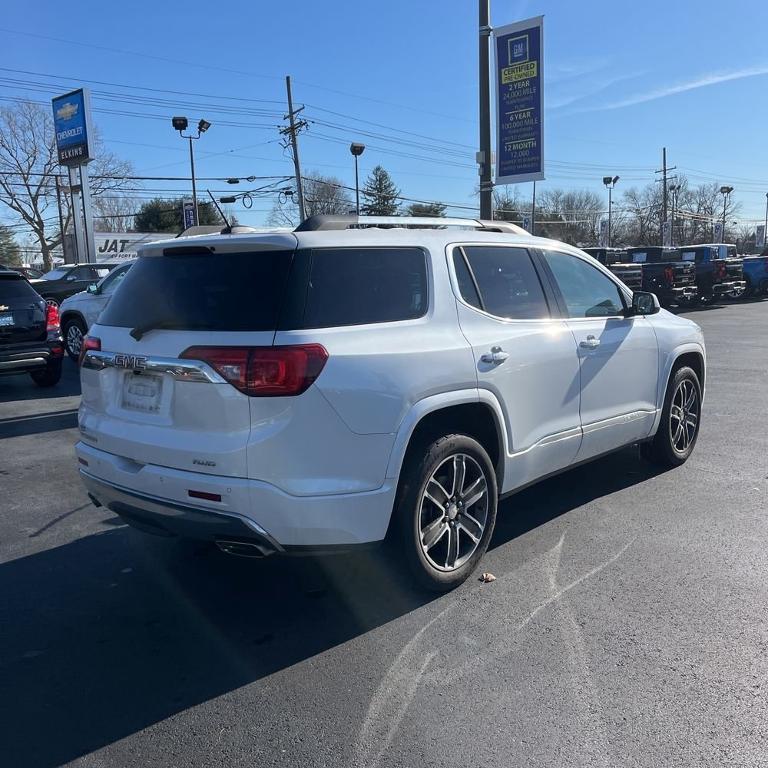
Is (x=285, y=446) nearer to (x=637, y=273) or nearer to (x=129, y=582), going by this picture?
(x=129, y=582)

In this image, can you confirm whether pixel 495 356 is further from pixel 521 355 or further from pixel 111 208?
pixel 111 208

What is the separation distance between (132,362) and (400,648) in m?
1.89

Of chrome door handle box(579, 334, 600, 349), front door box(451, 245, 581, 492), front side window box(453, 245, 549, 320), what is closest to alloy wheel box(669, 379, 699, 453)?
chrome door handle box(579, 334, 600, 349)

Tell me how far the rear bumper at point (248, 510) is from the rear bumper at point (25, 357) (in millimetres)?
6779

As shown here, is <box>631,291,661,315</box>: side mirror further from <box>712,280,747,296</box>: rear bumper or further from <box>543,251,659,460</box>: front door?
<box>712,280,747,296</box>: rear bumper

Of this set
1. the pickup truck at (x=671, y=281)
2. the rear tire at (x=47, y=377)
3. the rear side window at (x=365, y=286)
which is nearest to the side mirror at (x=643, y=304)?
the rear side window at (x=365, y=286)

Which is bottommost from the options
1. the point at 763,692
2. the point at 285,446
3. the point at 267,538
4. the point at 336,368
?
the point at 763,692

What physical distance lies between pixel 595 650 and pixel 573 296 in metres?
2.49

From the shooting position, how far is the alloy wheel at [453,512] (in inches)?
147

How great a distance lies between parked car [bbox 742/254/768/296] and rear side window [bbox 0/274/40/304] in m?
27.6

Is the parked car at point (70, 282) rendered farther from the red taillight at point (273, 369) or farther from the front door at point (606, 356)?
the red taillight at point (273, 369)

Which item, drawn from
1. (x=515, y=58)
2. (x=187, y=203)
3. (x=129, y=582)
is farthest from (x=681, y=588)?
(x=187, y=203)

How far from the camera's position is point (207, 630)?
3463mm

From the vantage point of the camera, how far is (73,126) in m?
27.0
